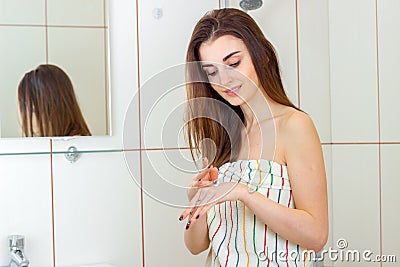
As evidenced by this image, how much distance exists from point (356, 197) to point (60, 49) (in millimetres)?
725

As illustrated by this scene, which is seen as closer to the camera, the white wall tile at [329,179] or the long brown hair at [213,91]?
the long brown hair at [213,91]

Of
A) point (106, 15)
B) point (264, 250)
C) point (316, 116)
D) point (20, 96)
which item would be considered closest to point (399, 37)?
point (316, 116)

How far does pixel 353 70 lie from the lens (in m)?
1.33

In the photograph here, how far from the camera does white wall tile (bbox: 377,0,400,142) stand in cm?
120

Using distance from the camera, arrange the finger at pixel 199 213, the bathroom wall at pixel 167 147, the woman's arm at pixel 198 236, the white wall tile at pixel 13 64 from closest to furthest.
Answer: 1. the finger at pixel 199 213
2. the woman's arm at pixel 198 236
3. the bathroom wall at pixel 167 147
4. the white wall tile at pixel 13 64

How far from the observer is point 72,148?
1.43 metres

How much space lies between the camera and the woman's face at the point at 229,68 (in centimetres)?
104

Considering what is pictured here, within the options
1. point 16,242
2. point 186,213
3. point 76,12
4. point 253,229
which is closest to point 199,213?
point 186,213

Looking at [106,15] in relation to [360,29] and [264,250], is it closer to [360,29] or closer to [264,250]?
[360,29]

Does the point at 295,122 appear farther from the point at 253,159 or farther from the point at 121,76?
the point at 121,76

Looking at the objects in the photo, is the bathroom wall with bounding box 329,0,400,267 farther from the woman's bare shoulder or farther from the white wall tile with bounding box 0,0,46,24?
the white wall tile with bounding box 0,0,46,24

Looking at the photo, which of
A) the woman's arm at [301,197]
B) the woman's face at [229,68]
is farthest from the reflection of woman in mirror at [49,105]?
the woman's arm at [301,197]

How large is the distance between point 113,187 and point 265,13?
542 millimetres

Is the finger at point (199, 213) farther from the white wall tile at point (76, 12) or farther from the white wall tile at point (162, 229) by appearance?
the white wall tile at point (76, 12)
